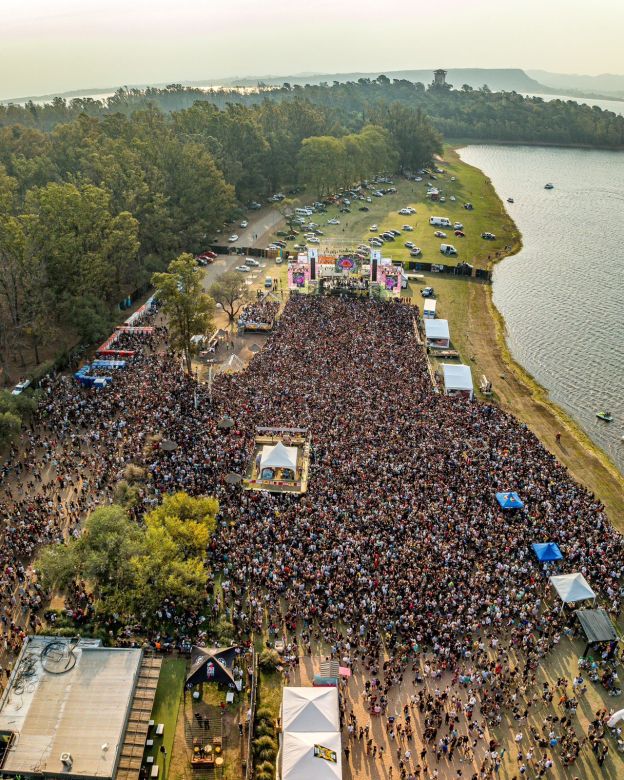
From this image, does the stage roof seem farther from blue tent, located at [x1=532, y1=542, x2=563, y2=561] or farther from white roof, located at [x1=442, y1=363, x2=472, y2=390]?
white roof, located at [x1=442, y1=363, x2=472, y2=390]

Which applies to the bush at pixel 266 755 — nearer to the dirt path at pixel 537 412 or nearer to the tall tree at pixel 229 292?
the dirt path at pixel 537 412

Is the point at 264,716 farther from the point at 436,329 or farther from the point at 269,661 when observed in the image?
the point at 436,329

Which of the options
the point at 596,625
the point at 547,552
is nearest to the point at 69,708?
the point at 596,625

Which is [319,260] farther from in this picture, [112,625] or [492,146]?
[492,146]

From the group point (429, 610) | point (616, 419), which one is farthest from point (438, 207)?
point (429, 610)

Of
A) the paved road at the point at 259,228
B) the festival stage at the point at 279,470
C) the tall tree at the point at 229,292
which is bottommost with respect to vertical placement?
the festival stage at the point at 279,470

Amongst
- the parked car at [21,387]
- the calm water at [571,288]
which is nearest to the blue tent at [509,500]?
the calm water at [571,288]

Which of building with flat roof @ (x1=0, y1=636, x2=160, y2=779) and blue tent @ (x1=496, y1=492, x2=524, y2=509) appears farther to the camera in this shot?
blue tent @ (x1=496, y1=492, x2=524, y2=509)

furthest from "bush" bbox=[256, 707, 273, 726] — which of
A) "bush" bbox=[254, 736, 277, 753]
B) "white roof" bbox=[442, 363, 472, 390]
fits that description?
"white roof" bbox=[442, 363, 472, 390]
